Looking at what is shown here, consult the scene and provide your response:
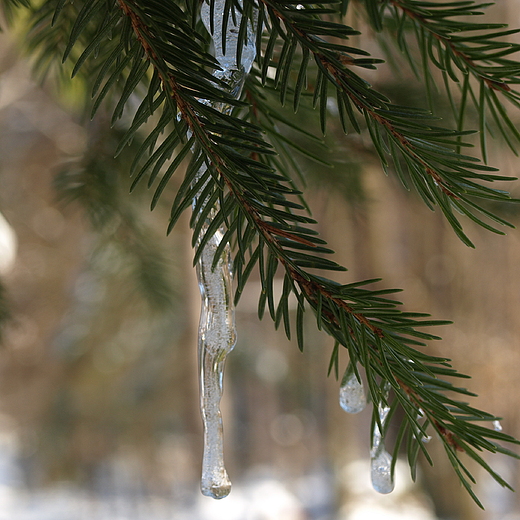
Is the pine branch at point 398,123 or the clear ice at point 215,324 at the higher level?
the pine branch at point 398,123

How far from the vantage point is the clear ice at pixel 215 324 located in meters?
0.17

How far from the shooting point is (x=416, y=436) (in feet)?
0.50

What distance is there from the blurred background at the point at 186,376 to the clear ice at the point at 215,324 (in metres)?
1.22

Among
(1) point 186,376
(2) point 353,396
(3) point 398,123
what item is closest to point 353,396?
(2) point 353,396

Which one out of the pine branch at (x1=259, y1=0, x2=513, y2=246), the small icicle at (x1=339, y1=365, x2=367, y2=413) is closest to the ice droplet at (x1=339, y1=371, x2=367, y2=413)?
the small icicle at (x1=339, y1=365, x2=367, y2=413)

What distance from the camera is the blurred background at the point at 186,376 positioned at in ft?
5.51

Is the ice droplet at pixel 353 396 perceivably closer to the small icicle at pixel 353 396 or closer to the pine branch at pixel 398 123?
the small icicle at pixel 353 396

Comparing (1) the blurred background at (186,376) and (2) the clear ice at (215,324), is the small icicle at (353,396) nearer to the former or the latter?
(2) the clear ice at (215,324)

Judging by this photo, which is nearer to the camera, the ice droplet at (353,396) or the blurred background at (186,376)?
the ice droplet at (353,396)

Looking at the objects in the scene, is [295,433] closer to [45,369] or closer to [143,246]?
[45,369]

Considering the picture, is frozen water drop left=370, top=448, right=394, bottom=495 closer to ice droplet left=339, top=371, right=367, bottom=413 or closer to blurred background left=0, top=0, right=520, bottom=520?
ice droplet left=339, top=371, right=367, bottom=413

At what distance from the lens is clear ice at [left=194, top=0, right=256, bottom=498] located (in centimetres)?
17

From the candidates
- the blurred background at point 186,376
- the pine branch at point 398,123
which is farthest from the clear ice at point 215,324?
the blurred background at point 186,376

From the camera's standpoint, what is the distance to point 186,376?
2.17m
